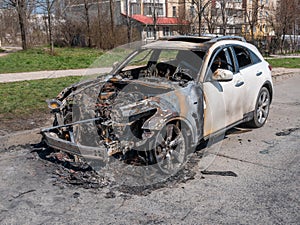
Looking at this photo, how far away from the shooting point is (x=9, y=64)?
1703cm

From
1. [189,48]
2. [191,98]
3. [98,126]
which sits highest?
[189,48]

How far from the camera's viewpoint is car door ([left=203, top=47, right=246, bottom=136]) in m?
4.99

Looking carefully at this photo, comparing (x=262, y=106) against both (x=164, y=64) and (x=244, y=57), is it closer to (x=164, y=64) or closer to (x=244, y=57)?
(x=244, y=57)

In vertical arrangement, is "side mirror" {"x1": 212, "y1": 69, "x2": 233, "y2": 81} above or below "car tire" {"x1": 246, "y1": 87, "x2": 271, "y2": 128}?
above

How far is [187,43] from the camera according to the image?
570 centimetres

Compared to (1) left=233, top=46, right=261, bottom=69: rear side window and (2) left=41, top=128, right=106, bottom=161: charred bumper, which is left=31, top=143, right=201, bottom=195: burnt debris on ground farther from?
(1) left=233, top=46, right=261, bottom=69: rear side window

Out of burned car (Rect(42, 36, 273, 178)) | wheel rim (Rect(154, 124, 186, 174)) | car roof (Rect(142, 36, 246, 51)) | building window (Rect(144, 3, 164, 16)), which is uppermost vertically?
building window (Rect(144, 3, 164, 16))

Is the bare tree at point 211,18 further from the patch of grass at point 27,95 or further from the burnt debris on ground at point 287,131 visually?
the burnt debris on ground at point 287,131

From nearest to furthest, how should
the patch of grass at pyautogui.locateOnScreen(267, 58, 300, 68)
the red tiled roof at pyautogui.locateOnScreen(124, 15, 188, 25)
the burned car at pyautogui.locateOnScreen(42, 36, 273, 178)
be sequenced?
the burned car at pyautogui.locateOnScreen(42, 36, 273, 178)
the patch of grass at pyautogui.locateOnScreen(267, 58, 300, 68)
the red tiled roof at pyautogui.locateOnScreen(124, 15, 188, 25)

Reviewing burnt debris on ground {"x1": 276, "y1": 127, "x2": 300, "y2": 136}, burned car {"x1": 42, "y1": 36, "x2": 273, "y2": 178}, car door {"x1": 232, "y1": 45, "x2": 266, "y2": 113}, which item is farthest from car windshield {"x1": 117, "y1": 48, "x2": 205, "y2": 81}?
burnt debris on ground {"x1": 276, "y1": 127, "x2": 300, "y2": 136}

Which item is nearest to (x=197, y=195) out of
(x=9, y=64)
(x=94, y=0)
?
(x=9, y=64)

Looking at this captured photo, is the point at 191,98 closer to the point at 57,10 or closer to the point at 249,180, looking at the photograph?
the point at 249,180

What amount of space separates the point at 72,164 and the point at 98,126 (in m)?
0.71

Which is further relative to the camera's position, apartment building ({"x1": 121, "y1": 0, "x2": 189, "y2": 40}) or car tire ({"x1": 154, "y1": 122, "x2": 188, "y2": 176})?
apartment building ({"x1": 121, "y1": 0, "x2": 189, "y2": 40})
